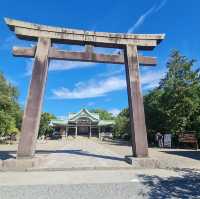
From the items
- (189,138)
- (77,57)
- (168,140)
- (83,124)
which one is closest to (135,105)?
(77,57)

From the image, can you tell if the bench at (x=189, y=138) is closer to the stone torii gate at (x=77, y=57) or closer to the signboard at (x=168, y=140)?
the signboard at (x=168, y=140)

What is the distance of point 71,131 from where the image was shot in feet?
186

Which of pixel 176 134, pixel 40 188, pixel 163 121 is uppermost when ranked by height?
pixel 163 121

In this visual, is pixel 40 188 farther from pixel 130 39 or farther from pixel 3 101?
pixel 3 101

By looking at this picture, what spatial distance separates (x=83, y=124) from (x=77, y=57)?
1776 inches

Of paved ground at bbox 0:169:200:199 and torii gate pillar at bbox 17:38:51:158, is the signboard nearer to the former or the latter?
paved ground at bbox 0:169:200:199

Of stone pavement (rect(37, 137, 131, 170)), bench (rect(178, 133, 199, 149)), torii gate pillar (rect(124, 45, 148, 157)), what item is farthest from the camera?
bench (rect(178, 133, 199, 149))

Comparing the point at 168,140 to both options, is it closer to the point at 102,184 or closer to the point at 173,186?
the point at 173,186

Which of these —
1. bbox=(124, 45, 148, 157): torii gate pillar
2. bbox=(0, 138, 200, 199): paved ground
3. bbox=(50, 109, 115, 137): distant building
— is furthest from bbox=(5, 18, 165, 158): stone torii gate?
bbox=(50, 109, 115, 137): distant building

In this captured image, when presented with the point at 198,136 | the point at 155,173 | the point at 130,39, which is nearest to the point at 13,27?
the point at 130,39

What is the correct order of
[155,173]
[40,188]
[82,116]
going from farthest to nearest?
[82,116]
[155,173]
[40,188]

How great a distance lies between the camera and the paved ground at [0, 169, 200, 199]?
5.53 metres

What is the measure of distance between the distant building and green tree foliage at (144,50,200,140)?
2763 centimetres

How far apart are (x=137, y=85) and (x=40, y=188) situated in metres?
5.79
